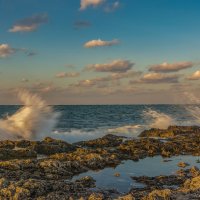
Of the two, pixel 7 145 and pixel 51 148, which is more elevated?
pixel 51 148

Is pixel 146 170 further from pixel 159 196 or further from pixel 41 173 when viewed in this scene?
pixel 159 196

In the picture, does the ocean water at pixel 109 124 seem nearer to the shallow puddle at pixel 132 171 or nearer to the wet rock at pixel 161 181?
the shallow puddle at pixel 132 171

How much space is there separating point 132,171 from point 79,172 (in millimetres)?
2786

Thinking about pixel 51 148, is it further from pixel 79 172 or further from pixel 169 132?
pixel 169 132

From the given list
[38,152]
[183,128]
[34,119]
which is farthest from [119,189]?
[34,119]

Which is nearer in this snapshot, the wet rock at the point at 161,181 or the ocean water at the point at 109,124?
the wet rock at the point at 161,181

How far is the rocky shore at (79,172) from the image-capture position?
1256 cm

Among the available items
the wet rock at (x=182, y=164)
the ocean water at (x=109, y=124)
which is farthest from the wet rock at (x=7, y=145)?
the wet rock at (x=182, y=164)

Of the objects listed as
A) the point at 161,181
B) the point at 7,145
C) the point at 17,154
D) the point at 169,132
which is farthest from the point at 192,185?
the point at 169,132

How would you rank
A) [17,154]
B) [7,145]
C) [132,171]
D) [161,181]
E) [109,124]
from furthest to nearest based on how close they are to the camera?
[109,124] → [7,145] → [17,154] → [132,171] → [161,181]

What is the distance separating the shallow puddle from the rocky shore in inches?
19.4

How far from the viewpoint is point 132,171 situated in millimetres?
18828

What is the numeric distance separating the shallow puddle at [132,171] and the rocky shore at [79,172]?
0.49 meters

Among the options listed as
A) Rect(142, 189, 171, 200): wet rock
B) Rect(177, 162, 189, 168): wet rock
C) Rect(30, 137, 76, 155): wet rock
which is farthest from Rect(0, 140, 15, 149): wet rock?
Rect(142, 189, 171, 200): wet rock
